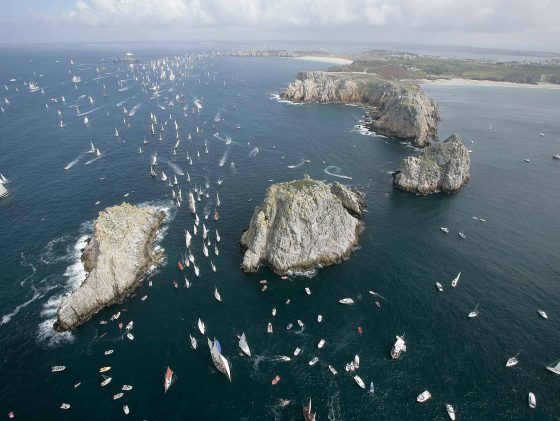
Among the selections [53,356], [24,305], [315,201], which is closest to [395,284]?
[315,201]

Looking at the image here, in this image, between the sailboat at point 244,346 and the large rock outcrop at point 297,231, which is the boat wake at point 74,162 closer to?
the large rock outcrop at point 297,231

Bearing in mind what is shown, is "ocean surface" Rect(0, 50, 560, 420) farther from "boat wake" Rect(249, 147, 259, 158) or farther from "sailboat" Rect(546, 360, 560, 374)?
"boat wake" Rect(249, 147, 259, 158)

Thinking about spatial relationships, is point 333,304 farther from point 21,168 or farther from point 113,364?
point 21,168

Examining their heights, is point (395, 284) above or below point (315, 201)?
below

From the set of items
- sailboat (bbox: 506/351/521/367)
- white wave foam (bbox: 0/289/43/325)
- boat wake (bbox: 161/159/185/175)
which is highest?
boat wake (bbox: 161/159/185/175)

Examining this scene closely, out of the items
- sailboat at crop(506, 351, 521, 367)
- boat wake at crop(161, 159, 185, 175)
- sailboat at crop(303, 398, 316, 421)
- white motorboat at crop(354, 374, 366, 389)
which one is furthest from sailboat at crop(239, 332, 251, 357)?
boat wake at crop(161, 159, 185, 175)

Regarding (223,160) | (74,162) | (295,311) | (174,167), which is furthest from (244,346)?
(74,162)

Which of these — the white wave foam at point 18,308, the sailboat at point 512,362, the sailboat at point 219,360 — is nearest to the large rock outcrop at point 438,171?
the sailboat at point 512,362
